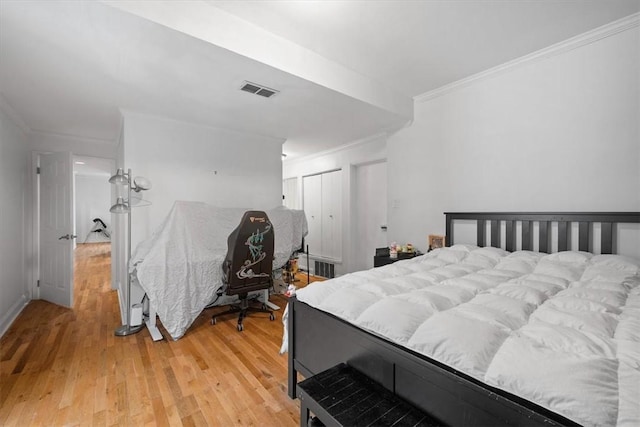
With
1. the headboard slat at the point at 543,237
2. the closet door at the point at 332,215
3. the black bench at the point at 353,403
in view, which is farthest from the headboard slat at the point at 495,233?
the closet door at the point at 332,215

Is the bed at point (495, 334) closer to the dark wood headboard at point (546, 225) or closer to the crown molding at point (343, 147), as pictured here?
the dark wood headboard at point (546, 225)

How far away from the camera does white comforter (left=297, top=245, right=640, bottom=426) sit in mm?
758

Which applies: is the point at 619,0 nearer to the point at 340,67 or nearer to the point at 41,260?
the point at 340,67

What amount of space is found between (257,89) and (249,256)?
1668 mm

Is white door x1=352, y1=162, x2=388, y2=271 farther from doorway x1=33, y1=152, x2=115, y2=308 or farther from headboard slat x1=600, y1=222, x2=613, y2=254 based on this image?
doorway x1=33, y1=152, x2=115, y2=308

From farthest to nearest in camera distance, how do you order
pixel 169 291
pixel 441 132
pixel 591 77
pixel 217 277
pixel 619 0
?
pixel 441 132, pixel 217 277, pixel 169 291, pixel 591 77, pixel 619 0

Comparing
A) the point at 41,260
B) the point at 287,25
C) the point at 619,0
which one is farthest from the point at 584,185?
the point at 41,260

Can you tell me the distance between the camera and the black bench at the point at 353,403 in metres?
1.01

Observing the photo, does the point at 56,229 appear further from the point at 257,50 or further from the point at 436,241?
the point at 436,241

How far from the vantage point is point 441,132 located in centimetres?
334

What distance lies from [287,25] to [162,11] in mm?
851

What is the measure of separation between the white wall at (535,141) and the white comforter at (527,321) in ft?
2.31

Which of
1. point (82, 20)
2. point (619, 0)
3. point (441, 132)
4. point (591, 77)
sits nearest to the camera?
point (82, 20)

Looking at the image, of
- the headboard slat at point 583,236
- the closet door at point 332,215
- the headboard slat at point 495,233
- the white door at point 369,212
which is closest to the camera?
the headboard slat at point 583,236
